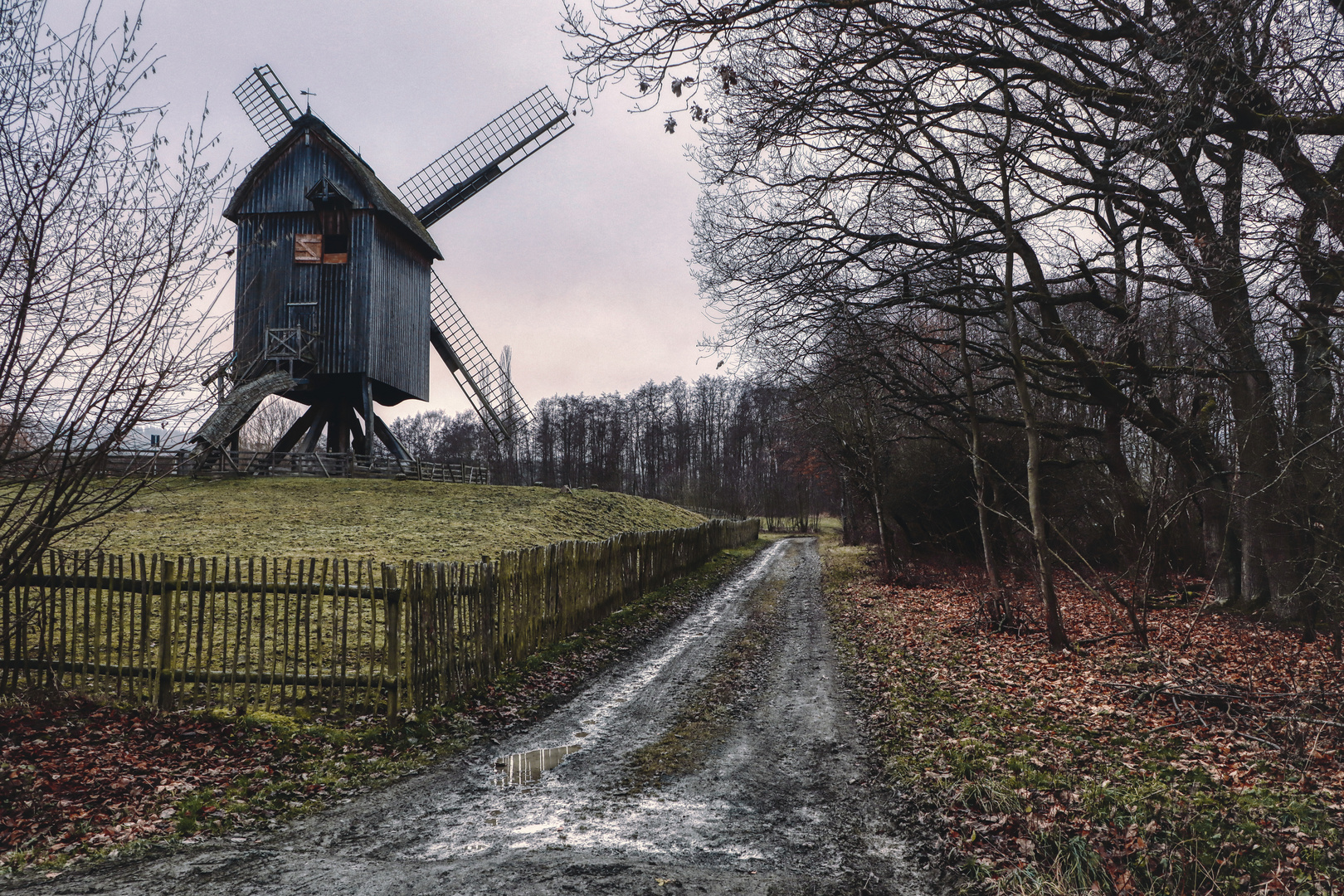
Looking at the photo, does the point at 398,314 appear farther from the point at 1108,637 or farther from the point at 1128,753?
the point at 1128,753

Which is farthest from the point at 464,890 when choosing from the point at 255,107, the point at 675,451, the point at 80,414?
the point at 675,451

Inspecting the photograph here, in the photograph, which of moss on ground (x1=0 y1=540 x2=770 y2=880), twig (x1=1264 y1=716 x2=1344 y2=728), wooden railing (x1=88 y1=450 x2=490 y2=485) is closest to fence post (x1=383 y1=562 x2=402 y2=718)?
moss on ground (x1=0 y1=540 x2=770 y2=880)

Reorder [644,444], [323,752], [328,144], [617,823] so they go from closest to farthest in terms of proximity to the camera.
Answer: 1. [617,823]
2. [323,752]
3. [328,144]
4. [644,444]

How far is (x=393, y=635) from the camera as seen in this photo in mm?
7059

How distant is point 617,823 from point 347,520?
54.3 feet

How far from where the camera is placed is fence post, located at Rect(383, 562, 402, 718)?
274 inches

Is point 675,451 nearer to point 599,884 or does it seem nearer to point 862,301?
point 862,301

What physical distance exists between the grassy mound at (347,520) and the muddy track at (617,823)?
322 inches

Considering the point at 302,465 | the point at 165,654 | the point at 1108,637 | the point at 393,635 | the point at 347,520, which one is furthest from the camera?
the point at 302,465

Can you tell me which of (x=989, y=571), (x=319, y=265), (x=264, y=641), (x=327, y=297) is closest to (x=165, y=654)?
(x=264, y=641)

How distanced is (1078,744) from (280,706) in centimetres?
741

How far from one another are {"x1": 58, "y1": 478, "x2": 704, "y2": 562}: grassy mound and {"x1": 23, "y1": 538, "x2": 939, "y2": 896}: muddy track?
26.8ft

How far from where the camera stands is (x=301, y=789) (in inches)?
220

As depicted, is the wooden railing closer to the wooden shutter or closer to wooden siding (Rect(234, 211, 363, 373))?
wooden siding (Rect(234, 211, 363, 373))
